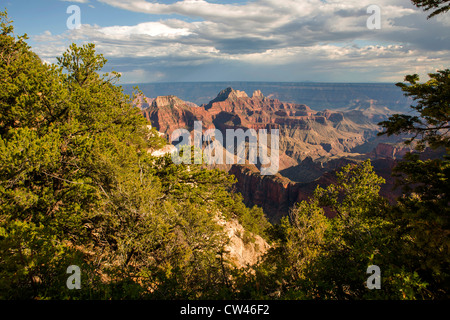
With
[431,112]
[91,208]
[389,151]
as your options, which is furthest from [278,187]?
[389,151]

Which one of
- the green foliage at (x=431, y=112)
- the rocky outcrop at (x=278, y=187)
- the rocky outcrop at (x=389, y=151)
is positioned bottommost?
the rocky outcrop at (x=278, y=187)

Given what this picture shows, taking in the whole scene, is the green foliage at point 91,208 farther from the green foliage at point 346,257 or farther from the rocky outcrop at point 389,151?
the rocky outcrop at point 389,151

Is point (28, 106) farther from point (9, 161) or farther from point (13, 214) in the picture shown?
point (13, 214)

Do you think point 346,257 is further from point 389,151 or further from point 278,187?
point 389,151

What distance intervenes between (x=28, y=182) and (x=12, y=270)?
7023mm

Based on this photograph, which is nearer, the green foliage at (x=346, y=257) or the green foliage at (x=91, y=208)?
the green foliage at (x=346, y=257)

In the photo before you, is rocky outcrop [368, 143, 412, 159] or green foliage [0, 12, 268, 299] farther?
rocky outcrop [368, 143, 412, 159]

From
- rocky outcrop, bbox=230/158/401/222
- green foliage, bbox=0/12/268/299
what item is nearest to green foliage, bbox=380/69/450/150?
green foliage, bbox=0/12/268/299

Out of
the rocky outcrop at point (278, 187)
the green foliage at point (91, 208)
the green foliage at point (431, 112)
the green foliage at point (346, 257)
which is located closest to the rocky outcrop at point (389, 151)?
the rocky outcrop at point (278, 187)

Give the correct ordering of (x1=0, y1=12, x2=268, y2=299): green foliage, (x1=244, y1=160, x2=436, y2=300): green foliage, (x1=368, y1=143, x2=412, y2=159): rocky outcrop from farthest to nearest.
Result: (x1=368, y1=143, x2=412, y2=159): rocky outcrop → (x1=0, y1=12, x2=268, y2=299): green foliage → (x1=244, y1=160, x2=436, y2=300): green foliage

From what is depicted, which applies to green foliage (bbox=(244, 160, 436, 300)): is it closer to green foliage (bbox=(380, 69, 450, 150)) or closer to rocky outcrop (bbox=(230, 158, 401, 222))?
green foliage (bbox=(380, 69, 450, 150))

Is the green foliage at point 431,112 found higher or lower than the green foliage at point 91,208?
higher

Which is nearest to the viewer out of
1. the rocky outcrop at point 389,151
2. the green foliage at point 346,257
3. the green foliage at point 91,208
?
the green foliage at point 346,257

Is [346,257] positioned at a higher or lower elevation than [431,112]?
lower
